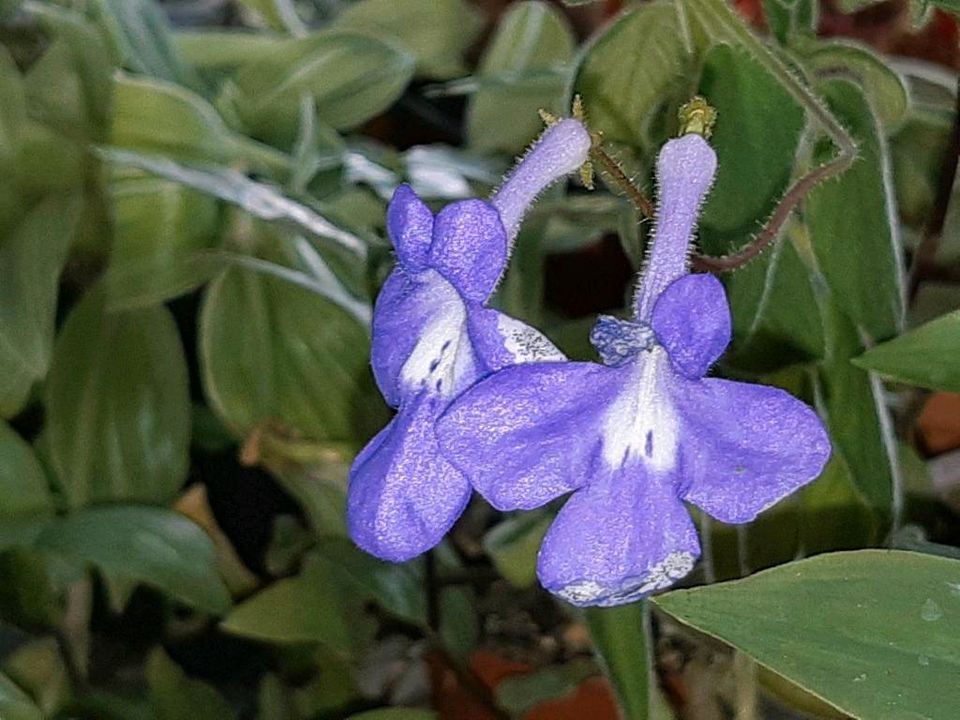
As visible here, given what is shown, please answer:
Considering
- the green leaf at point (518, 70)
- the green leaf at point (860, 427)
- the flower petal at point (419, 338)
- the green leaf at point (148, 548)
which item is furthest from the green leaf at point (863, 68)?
the green leaf at point (148, 548)

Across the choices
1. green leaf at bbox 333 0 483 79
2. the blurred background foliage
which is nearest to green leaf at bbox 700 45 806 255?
the blurred background foliage

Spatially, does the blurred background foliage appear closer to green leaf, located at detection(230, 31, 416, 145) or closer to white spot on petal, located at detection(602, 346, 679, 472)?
green leaf, located at detection(230, 31, 416, 145)

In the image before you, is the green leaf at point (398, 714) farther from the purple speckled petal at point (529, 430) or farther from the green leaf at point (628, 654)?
the purple speckled petal at point (529, 430)

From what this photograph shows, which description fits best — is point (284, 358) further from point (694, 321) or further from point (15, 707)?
point (694, 321)

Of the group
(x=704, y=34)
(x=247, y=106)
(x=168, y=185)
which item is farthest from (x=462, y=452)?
(x=247, y=106)

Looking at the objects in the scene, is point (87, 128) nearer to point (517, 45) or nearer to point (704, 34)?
point (517, 45)

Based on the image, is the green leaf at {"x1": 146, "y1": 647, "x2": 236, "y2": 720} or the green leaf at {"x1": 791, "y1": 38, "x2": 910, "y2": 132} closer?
the green leaf at {"x1": 791, "y1": 38, "x2": 910, "y2": 132}
